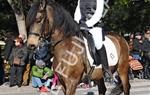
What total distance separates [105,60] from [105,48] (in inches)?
13.6

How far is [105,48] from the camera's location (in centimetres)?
998

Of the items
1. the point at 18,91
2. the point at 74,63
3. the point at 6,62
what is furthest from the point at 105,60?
the point at 6,62

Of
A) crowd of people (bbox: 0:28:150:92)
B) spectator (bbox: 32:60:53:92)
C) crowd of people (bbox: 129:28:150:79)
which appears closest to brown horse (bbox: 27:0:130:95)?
crowd of people (bbox: 0:28:150:92)

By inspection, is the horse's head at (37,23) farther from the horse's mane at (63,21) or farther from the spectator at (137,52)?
the spectator at (137,52)

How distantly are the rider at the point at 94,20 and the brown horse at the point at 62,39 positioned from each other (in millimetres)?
291

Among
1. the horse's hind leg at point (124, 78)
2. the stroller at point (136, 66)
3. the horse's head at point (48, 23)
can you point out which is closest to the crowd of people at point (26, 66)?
the horse's hind leg at point (124, 78)

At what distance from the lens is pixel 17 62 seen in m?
16.2

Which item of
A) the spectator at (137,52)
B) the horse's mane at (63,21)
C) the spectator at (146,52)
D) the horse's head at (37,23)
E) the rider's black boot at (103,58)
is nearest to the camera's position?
the horse's head at (37,23)

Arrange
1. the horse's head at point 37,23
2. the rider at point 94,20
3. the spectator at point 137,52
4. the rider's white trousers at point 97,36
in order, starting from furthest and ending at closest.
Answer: the spectator at point 137,52
the rider's white trousers at point 97,36
the rider at point 94,20
the horse's head at point 37,23

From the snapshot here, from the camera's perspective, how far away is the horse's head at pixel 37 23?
Answer: 860cm

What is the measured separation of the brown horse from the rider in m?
0.29

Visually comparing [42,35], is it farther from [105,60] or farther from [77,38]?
[105,60]

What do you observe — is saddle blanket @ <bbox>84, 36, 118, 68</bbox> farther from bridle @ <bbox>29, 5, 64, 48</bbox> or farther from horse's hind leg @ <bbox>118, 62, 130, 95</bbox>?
bridle @ <bbox>29, 5, 64, 48</bbox>

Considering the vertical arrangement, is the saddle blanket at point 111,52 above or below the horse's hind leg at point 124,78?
above
